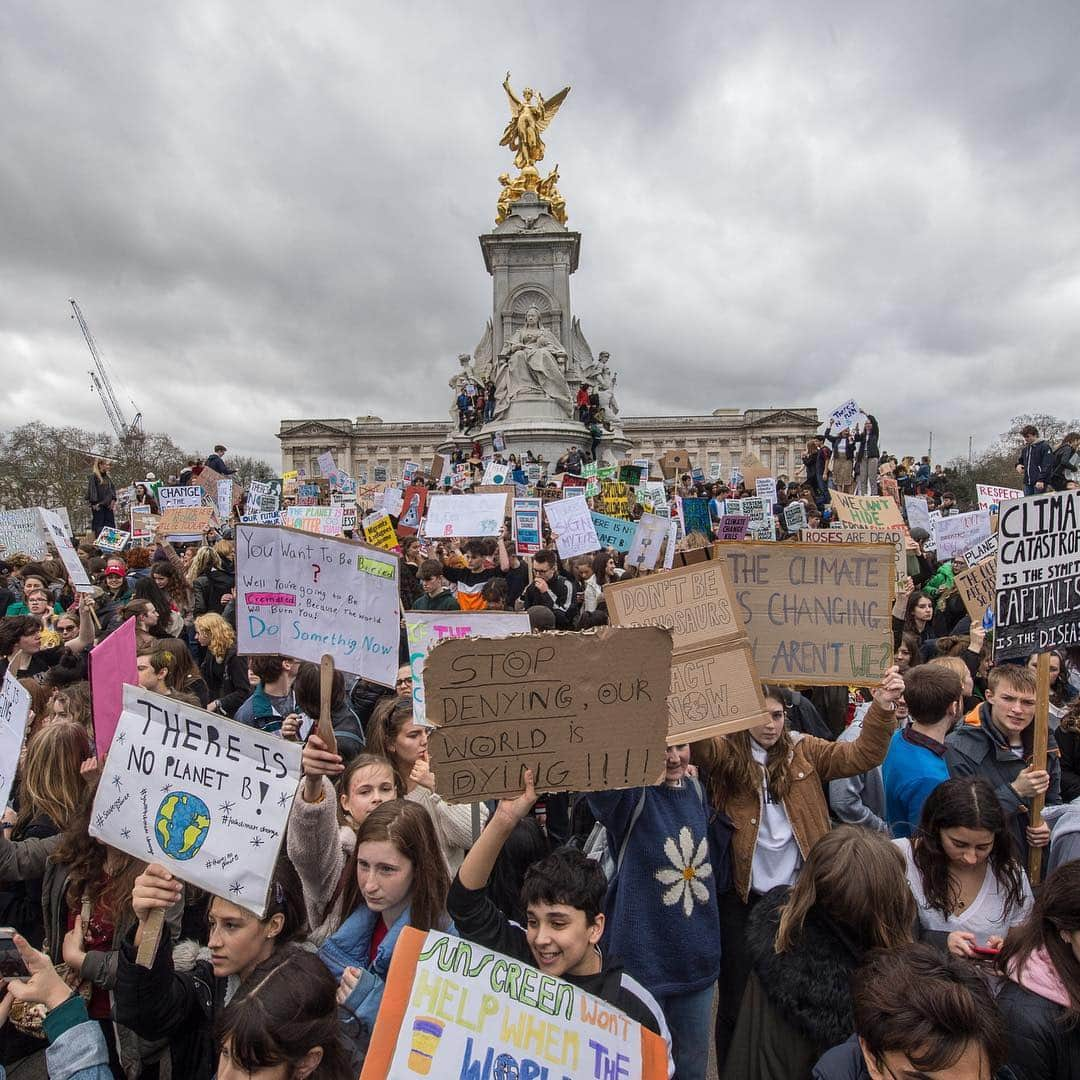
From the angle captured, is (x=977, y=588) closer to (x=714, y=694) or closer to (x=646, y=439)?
(x=714, y=694)

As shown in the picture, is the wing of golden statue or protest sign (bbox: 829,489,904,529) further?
the wing of golden statue

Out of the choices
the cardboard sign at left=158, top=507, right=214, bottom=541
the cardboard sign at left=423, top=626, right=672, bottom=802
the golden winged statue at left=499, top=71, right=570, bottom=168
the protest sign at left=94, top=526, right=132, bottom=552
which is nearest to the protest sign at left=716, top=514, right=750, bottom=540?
the cardboard sign at left=158, top=507, right=214, bottom=541

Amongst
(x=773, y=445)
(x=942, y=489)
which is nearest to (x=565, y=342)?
(x=942, y=489)

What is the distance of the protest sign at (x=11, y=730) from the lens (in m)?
3.01

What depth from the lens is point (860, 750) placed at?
3.13 metres

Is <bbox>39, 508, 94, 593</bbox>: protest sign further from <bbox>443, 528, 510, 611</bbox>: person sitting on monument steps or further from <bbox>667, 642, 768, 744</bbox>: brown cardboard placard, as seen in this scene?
<bbox>667, 642, 768, 744</bbox>: brown cardboard placard

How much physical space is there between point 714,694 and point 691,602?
425mm

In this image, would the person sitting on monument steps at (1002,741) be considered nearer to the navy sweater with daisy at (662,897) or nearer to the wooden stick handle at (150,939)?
the navy sweater with daisy at (662,897)

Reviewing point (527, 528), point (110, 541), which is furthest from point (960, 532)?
point (110, 541)

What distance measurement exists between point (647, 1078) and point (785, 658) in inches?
80.4

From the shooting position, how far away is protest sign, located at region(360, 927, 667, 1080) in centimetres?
176

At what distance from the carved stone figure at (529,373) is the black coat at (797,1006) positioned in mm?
29996

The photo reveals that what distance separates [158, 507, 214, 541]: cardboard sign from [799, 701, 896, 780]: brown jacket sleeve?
11441 millimetres

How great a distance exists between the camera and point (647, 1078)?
6.22 ft
